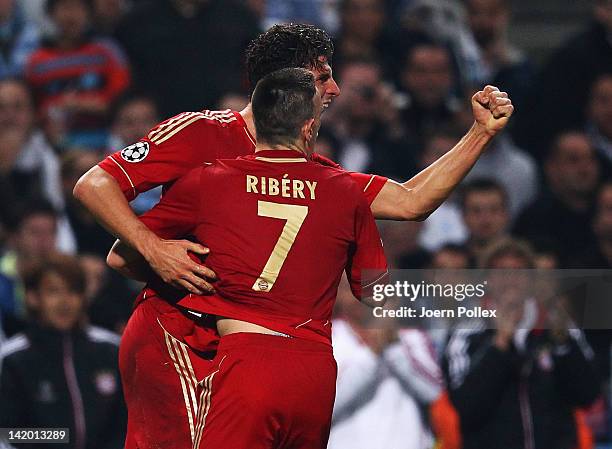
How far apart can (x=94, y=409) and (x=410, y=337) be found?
5.55 ft

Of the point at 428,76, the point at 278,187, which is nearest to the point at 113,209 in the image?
the point at 278,187

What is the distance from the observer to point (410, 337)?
22.3 feet

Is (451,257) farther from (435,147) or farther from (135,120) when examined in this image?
(135,120)

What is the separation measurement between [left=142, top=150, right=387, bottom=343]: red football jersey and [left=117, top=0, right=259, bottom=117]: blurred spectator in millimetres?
5116

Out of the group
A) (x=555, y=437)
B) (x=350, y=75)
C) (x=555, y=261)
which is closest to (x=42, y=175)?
(x=350, y=75)

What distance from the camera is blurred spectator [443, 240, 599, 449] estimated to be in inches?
260

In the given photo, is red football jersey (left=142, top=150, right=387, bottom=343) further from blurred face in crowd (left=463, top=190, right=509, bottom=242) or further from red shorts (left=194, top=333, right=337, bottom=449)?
blurred face in crowd (left=463, top=190, right=509, bottom=242)

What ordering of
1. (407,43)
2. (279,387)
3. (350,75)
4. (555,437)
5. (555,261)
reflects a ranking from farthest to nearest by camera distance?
1. (407,43)
2. (350,75)
3. (555,261)
4. (555,437)
5. (279,387)

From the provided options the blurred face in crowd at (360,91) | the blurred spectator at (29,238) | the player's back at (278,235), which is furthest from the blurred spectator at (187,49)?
the player's back at (278,235)

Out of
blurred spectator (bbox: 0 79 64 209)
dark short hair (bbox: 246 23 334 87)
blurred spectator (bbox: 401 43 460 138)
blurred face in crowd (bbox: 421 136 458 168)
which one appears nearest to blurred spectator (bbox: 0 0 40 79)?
blurred spectator (bbox: 0 79 64 209)

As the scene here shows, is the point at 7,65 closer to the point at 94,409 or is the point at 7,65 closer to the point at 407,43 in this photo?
the point at 407,43

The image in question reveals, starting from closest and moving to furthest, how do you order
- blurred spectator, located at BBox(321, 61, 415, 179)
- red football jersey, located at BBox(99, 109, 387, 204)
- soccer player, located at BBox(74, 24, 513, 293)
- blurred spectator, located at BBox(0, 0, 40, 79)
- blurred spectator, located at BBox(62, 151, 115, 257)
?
soccer player, located at BBox(74, 24, 513, 293)
red football jersey, located at BBox(99, 109, 387, 204)
blurred spectator, located at BBox(62, 151, 115, 257)
blurred spectator, located at BBox(321, 61, 415, 179)
blurred spectator, located at BBox(0, 0, 40, 79)

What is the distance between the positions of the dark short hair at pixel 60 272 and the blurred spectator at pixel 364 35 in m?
3.55

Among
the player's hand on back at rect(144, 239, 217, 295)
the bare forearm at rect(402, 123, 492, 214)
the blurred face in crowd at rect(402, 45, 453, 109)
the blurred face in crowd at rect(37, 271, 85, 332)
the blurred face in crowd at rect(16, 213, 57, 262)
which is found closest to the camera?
the player's hand on back at rect(144, 239, 217, 295)
